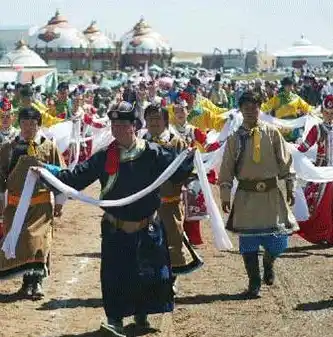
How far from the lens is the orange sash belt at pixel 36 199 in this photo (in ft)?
24.6

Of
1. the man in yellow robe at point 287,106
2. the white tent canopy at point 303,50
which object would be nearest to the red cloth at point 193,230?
the man in yellow robe at point 287,106

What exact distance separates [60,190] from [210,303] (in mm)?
1626

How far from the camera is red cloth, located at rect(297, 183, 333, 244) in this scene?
9.45 metres

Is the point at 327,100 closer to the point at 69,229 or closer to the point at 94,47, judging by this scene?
the point at 69,229

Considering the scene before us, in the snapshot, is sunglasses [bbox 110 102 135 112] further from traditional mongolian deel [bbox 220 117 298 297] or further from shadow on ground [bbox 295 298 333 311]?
shadow on ground [bbox 295 298 333 311]

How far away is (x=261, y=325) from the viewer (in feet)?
22.1

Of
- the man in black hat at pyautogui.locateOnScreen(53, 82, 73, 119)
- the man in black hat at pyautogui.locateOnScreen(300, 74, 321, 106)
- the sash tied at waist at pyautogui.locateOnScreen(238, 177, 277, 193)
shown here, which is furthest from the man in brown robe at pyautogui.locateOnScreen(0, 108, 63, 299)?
the man in black hat at pyautogui.locateOnScreen(300, 74, 321, 106)

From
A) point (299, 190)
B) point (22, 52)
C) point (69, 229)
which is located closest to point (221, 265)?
point (299, 190)

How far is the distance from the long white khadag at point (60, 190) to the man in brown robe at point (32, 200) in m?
0.49

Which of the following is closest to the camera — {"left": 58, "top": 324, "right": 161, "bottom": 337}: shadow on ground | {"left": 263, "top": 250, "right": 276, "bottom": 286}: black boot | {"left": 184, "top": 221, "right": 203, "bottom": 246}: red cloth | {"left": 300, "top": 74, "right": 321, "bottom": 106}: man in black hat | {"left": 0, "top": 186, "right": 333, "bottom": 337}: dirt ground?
{"left": 58, "top": 324, "right": 161, "bottom": 337}: shadow on ground

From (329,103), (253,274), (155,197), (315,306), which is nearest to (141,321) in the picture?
(155,197)

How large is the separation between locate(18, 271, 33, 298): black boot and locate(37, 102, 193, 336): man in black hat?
136 centimetres

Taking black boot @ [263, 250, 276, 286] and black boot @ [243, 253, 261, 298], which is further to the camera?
black boot @ [263, 250, 276, 286]

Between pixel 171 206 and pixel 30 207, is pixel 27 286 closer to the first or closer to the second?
pixel 30 207
